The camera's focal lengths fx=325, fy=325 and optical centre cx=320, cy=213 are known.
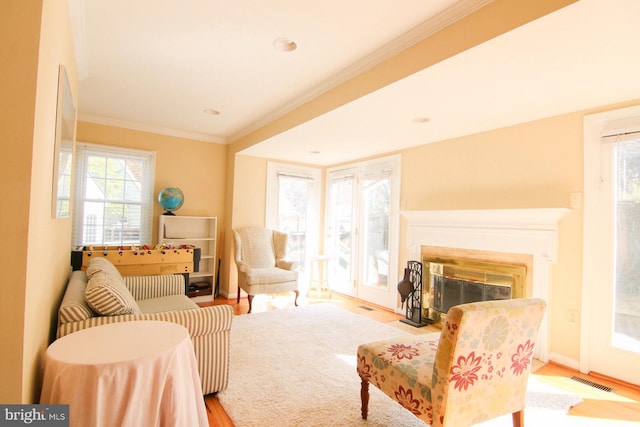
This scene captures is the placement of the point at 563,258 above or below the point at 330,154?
below

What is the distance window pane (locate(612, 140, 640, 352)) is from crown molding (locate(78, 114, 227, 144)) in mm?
4818

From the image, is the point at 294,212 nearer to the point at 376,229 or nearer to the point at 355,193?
the point at 355,193

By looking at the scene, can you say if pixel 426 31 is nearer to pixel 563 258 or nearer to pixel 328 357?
pixel 563 258

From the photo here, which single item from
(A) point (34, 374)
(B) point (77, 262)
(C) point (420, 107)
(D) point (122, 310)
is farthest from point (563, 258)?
(B) point (77, 262)

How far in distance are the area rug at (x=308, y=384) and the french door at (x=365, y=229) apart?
3.72 feet

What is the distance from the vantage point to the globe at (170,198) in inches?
174

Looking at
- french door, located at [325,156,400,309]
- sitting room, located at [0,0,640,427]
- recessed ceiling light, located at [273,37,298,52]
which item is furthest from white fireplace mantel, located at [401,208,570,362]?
recessed ceiling light, located at [273,37,298,52]

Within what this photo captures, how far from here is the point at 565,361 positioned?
9.25 feet

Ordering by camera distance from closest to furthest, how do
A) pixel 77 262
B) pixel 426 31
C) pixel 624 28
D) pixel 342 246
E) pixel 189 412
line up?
pixel 189 412 → pixel 624 28 → pixel 426 31 → pixel 77 262 → pixel 342 246

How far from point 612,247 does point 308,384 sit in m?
2.62

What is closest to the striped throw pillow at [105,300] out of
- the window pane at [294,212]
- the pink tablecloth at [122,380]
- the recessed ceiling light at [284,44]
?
the pink tablecloth at [122,380]

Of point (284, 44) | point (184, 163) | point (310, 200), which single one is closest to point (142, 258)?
point (184, 163)

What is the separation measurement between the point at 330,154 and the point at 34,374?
4.07 metres

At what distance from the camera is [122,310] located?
1878 millimetres
